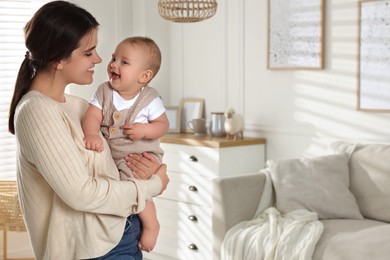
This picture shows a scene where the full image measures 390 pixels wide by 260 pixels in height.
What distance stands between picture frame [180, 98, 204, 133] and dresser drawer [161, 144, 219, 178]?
486 millimetres

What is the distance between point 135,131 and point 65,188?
407mm

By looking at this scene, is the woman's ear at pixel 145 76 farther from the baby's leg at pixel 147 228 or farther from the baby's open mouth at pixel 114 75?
the baby's leg at pixel 147 228

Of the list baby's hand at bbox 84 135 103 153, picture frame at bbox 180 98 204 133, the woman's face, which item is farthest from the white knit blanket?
the woman's face

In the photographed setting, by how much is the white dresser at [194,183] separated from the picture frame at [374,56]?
85cm

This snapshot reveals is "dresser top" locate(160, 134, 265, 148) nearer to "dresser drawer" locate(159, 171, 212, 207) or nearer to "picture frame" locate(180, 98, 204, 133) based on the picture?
"dresser drawer" locate(159, 171, 212, 207)

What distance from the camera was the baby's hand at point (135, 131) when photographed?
82.0 inches

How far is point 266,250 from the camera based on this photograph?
365 centimetres

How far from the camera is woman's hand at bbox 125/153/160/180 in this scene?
1999 mm

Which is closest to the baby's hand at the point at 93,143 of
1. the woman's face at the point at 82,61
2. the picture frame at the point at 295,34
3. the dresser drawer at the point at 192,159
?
the woman's face at the point at 82,61

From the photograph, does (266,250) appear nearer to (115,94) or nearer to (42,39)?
(115,94)

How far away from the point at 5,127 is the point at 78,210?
340 cm

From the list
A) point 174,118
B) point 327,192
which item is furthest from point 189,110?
point 327,192

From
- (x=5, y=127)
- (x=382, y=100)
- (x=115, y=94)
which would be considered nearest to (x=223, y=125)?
(x=382, y=100)

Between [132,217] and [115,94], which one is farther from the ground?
[115,94]
